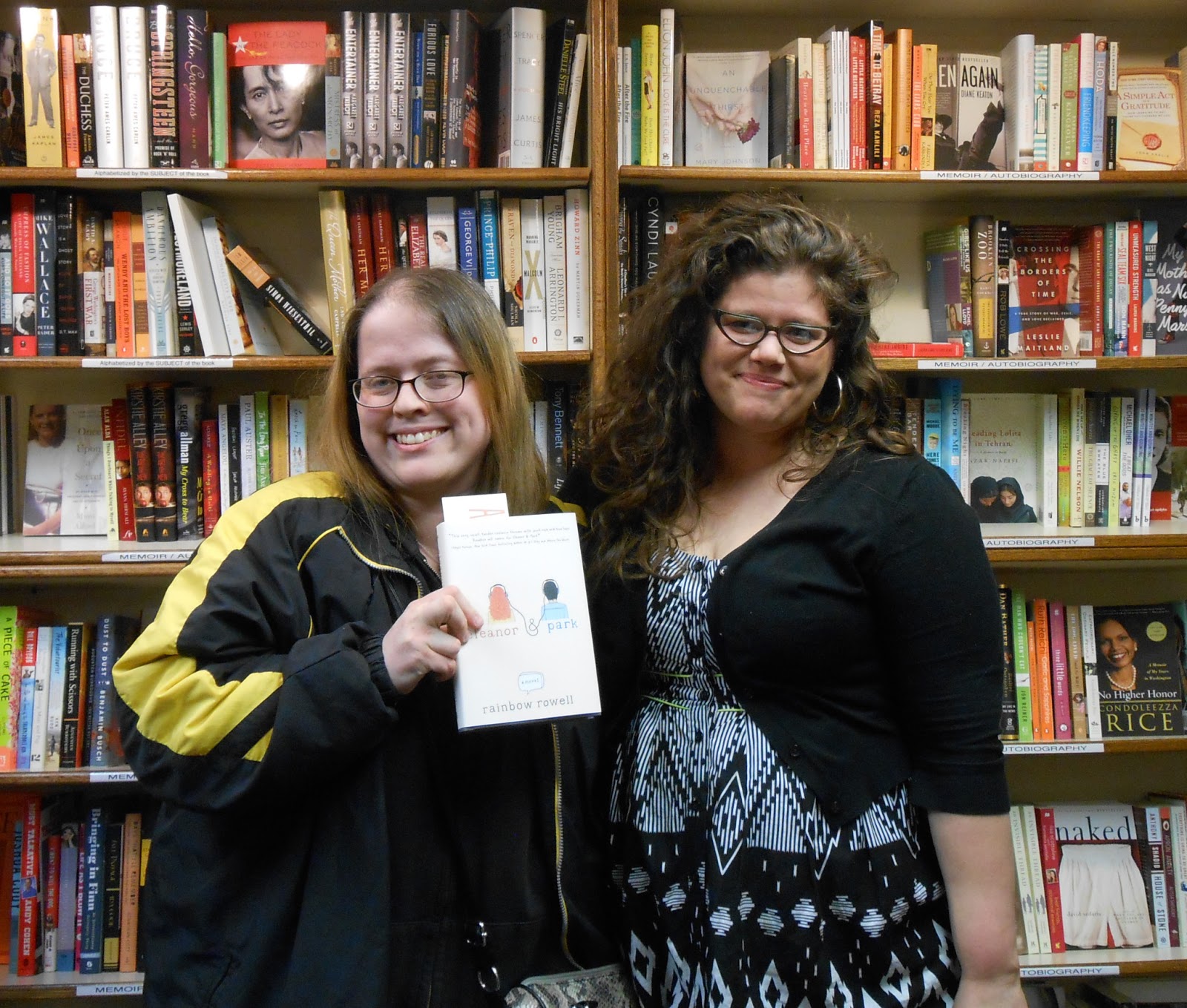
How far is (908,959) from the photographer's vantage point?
3.90 feet

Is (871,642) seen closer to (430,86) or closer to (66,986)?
(430,86)

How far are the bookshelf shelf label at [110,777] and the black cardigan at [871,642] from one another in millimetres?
1448

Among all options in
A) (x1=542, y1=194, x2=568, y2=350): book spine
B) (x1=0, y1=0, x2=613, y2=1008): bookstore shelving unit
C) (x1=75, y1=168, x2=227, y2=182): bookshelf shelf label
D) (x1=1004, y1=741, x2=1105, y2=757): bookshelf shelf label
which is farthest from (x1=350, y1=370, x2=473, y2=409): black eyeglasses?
(x1=1004, y1=741, x2=1105, y2=757): bookshelf shelf label

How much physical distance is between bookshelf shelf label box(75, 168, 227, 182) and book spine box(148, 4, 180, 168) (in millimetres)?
48

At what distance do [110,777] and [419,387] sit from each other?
4.28 feet

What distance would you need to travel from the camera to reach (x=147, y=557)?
6.49 feet

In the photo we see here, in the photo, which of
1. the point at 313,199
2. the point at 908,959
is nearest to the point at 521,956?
the point at 908,959

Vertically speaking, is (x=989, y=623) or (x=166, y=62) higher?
(x=166, y=62)

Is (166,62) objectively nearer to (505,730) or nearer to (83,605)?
(83,605)

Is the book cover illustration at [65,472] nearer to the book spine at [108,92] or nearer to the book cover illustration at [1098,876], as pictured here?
the book spine at [108,92]

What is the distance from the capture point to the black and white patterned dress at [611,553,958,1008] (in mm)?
1173

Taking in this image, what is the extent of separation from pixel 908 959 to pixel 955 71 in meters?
1.89

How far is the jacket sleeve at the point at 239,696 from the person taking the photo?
1.09 metres

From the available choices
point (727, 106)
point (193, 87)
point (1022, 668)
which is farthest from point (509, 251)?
point (1022, 668)
